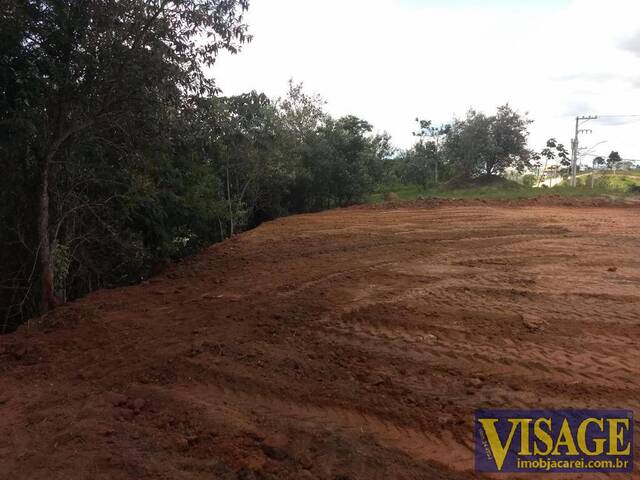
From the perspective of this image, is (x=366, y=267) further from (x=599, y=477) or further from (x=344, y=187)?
(x=344, y=187)

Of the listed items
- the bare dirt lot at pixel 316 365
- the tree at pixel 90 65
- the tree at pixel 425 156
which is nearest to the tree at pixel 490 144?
the tree at pixel 425 156

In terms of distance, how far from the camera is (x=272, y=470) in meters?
3.08

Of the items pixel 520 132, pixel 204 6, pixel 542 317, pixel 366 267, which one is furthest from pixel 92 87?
pixel 520 132

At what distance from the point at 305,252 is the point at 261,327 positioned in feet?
13.5

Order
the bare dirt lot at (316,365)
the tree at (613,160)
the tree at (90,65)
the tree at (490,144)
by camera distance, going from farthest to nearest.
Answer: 1. the tree at (613,160)
2. the tree at (490,144)
3. the tree at (90,65)
4. the bare dirt lot at (316,365)

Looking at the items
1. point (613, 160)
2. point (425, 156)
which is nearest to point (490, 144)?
point (425, 156)

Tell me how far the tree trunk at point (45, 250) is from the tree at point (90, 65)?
2 centimetres

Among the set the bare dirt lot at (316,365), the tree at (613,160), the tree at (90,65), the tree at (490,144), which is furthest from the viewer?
the tree at (613,160)

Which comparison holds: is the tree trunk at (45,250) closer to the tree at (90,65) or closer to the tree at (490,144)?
the tree at (90,65)

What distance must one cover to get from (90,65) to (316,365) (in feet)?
13.9

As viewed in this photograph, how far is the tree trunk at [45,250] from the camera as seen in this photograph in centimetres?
607

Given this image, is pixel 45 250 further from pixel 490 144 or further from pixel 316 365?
pixel 490 144

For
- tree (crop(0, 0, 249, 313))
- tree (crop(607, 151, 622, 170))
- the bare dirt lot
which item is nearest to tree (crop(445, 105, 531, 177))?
tree (crop(607, 151, 622, 170))

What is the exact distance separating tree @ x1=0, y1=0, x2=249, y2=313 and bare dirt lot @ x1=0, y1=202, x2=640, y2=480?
2.29 m
